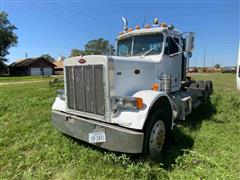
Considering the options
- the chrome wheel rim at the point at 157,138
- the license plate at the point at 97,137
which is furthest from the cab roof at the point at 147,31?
the license plate at the point at 97,137

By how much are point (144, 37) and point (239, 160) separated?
10.6 feet

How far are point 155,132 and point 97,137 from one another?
102 centimetres

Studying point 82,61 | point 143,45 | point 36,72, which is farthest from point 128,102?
point 36,72

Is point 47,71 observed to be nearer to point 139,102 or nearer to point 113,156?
point 113,156

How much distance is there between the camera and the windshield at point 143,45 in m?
4.88

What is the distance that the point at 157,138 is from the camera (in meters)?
3.69

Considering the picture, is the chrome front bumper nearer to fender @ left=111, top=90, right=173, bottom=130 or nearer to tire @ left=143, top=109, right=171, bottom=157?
fender @ left=111, top=90, right=173, bottom=130

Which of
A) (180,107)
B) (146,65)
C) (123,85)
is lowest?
(180,107)

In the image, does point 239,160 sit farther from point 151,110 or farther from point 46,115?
point 46,115

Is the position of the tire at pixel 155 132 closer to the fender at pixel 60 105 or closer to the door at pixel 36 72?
the fender at pixel 60 105

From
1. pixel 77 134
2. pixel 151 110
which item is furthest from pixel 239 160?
pixel 77 134

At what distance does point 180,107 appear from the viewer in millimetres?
4930

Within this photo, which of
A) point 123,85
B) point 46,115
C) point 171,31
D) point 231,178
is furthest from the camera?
point 46,115

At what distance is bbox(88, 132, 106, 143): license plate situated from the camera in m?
3.42
